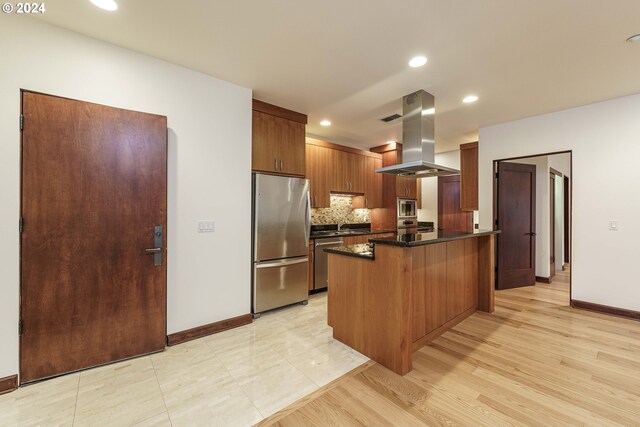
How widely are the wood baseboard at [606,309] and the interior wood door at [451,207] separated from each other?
262cm

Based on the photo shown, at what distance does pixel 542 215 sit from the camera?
16.1 feet

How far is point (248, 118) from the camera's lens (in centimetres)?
313

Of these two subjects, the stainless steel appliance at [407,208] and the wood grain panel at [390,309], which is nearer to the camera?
the wood grain panel at [390,309]

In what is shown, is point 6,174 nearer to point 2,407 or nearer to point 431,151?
point 2,407

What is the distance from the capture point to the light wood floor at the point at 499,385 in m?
1.66

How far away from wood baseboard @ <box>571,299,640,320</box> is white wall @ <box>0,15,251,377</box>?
437 cm

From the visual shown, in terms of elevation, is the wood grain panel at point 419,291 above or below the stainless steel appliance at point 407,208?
below

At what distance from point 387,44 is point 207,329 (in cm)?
324

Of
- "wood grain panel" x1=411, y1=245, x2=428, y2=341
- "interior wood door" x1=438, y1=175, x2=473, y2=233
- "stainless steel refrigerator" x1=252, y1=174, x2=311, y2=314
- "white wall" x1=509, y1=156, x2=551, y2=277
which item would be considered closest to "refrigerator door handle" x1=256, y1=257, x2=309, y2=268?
"stainless steel refrigerator" x1=252, y1=174, x2=311, y2=314

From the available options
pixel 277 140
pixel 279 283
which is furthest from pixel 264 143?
pixel 279 283

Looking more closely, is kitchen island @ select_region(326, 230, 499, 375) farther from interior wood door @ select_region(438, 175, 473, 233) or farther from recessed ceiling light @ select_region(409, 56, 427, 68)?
interior wood door @ select_region(438, 175, 473, 233)

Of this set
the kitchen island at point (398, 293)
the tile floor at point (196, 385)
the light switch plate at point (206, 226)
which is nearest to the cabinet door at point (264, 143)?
the light switch plate at point (206, 226)

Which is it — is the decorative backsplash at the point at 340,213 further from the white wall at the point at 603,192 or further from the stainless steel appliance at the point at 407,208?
the white wall at the point at 603,192

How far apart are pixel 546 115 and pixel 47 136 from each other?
5751 millimetres
